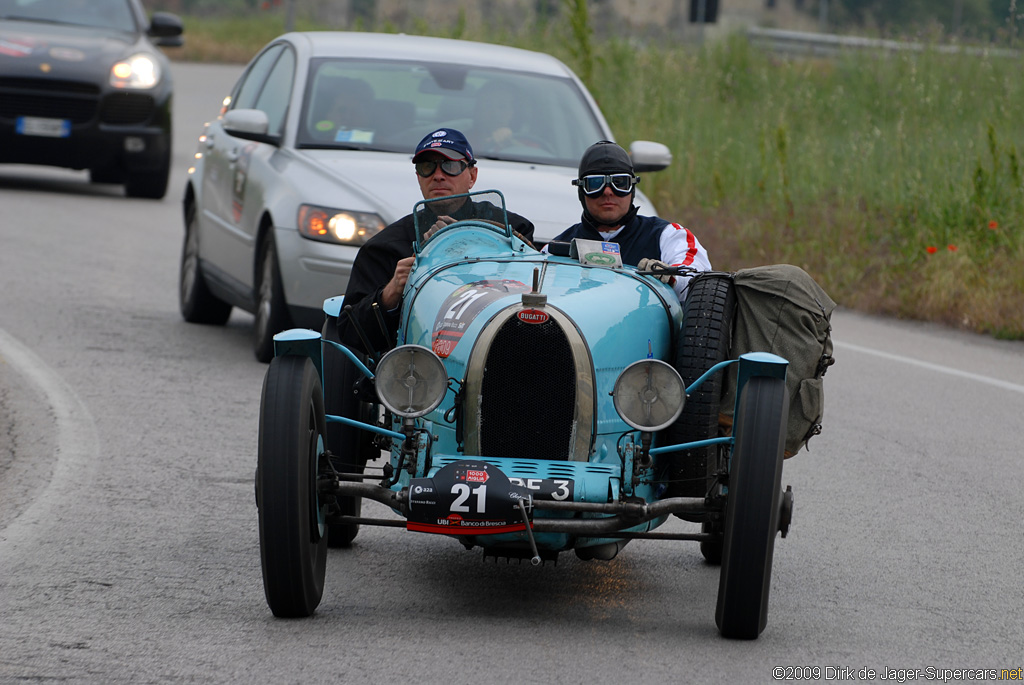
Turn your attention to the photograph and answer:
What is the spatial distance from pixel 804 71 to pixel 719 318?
16.2m

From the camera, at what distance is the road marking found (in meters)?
6.15

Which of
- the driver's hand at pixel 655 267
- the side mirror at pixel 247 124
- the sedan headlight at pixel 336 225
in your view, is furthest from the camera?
the side mirror at pixel 247 124

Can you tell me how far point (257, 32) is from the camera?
4516 centimetres

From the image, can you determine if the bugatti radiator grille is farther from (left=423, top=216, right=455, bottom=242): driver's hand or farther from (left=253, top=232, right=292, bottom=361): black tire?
(left=253, top=232, right=292, bottom=361): black tire

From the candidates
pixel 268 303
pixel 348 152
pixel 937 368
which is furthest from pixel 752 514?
pixel 937 368

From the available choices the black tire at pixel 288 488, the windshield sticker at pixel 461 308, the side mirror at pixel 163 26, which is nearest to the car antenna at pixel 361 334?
the windshield sticker at pixel 461 308

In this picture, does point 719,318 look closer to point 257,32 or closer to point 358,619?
point 358,619

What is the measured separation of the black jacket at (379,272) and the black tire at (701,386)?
98 centimetres

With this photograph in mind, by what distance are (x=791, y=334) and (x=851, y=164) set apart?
10906 millimetres

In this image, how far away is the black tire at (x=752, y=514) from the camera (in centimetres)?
472

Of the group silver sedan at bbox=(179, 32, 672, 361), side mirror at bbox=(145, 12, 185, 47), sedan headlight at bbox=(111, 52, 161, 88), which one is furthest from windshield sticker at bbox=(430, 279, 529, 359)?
side mirror at bbox=(145, 12, 185, 47)

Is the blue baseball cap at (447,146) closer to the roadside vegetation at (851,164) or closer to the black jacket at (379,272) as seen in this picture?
the black jacket at (379,272)

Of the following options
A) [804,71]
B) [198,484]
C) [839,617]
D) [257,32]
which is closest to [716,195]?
[804,71]

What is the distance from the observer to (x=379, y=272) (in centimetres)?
608
